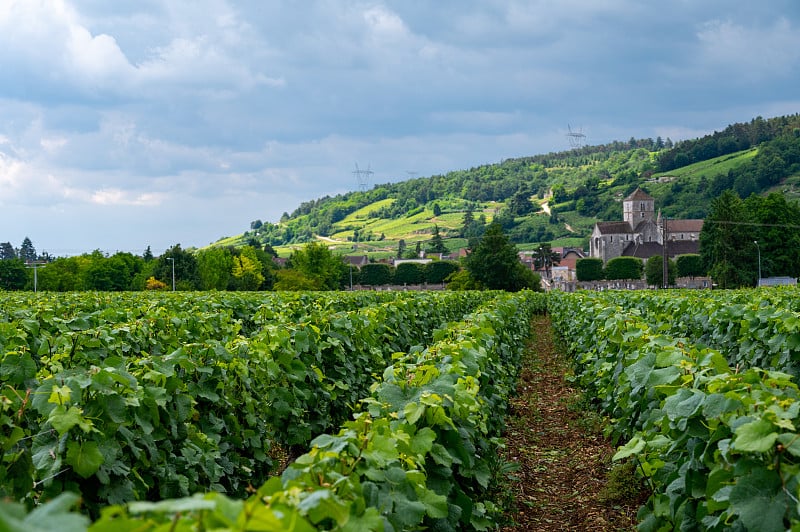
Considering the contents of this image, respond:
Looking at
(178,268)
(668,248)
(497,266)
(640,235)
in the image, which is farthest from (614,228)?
(178,268)

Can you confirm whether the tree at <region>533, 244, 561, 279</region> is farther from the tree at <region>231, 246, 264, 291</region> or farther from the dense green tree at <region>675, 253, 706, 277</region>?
the tree at <region>231, 246, 264, 291</region>

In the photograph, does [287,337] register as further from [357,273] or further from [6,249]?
[6,249]

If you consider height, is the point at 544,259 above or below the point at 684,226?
below

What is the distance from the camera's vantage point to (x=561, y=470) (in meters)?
9.12

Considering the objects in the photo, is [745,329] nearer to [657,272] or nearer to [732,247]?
[732,247]

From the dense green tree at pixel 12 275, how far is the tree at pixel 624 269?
9326 cm

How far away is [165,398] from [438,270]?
11942 centimetres

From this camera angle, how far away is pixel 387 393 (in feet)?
16.4

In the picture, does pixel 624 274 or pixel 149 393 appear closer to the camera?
pixel 149 393

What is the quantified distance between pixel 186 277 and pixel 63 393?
91.4 m

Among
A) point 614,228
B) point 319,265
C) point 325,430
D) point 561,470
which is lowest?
point 561,470

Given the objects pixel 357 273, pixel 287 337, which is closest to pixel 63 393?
pixel 287 337

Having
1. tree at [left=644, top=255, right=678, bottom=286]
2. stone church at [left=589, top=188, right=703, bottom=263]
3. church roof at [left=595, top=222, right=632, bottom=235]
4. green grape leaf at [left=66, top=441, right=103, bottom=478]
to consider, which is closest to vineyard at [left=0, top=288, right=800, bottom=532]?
green grape leaf at [left=66, top=441, right=103, bottom=478]

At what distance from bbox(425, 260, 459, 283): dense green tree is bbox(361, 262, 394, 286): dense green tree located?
248 inches
